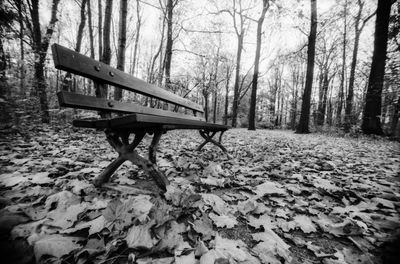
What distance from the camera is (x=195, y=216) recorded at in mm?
1206

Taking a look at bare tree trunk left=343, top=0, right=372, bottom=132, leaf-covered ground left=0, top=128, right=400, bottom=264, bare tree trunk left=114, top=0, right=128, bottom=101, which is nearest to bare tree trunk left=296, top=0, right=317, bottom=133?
bare tree trunk left=343, top=0, right=372, bottom=132

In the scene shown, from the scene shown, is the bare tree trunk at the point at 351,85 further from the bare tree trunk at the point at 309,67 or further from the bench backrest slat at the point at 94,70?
the bench backrest slat at the point at 94,70

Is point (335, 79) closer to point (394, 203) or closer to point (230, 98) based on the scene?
point (230, 98)

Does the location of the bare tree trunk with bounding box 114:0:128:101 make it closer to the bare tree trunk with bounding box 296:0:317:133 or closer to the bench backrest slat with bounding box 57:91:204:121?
the bench backrest slat with bounding box 57:91:204:121

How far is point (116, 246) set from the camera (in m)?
0.89

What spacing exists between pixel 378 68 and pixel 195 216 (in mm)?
8582

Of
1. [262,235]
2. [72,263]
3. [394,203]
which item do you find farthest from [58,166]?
[394,203]

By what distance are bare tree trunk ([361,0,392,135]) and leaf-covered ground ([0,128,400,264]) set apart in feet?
19.4

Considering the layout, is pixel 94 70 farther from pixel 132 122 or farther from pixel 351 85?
pixel 351 85

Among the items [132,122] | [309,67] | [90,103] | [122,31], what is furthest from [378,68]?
[90,103]

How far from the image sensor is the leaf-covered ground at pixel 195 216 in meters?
0.89

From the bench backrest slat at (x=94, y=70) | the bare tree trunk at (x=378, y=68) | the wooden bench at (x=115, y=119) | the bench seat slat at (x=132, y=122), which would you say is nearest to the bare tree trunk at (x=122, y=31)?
the bench backrest slat at (x=94, y=70)

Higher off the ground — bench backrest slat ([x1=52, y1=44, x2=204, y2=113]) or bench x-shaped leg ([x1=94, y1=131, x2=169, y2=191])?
bench backrest slat ([x1=52, y1=44, x2=204, y2=113])

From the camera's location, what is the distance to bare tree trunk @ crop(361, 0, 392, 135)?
20.6 ft
